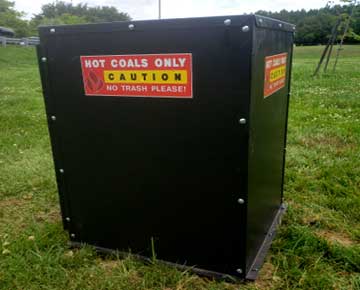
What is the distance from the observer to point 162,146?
1482mm

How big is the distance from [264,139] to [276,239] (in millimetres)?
637

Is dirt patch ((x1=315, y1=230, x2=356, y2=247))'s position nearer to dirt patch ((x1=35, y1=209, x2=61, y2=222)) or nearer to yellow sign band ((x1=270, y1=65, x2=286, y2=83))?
yellow sign band ((x1=270, y1=65, x2=286, y2=83))

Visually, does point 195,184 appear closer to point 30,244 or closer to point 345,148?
point 30,244

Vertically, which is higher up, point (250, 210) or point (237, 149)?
point (237, 149)

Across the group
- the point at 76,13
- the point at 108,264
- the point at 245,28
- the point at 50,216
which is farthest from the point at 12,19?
the point at 245,28

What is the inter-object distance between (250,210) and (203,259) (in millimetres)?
334

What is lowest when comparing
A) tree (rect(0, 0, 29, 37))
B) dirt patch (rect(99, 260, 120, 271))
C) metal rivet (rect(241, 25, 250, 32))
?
dirt patch (rect(99, 260, 120, 271))

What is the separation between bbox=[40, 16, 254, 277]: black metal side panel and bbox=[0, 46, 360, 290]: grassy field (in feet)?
0.46

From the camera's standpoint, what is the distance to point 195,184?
1.48m

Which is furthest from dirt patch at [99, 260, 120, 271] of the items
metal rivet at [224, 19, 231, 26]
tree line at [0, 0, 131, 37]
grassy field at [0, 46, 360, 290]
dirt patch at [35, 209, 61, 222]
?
tree line at [0, 0, 131, 37]

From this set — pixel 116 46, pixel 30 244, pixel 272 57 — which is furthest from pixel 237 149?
pixel 30 244

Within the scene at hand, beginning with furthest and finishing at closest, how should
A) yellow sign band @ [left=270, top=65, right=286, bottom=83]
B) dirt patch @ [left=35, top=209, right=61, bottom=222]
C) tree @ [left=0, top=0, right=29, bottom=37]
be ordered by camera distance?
1. tree @ [left=0, top=0, right=29, bottom=37]
2. dirt patch @ [left=35, top=209, right=61, bottom=222]
3. yellow sign band @ [left=270, top=65, right=286, bottom=83]

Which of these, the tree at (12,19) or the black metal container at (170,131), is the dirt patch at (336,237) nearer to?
the black metal container at (170,131)

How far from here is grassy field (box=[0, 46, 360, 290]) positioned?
5.25ft
